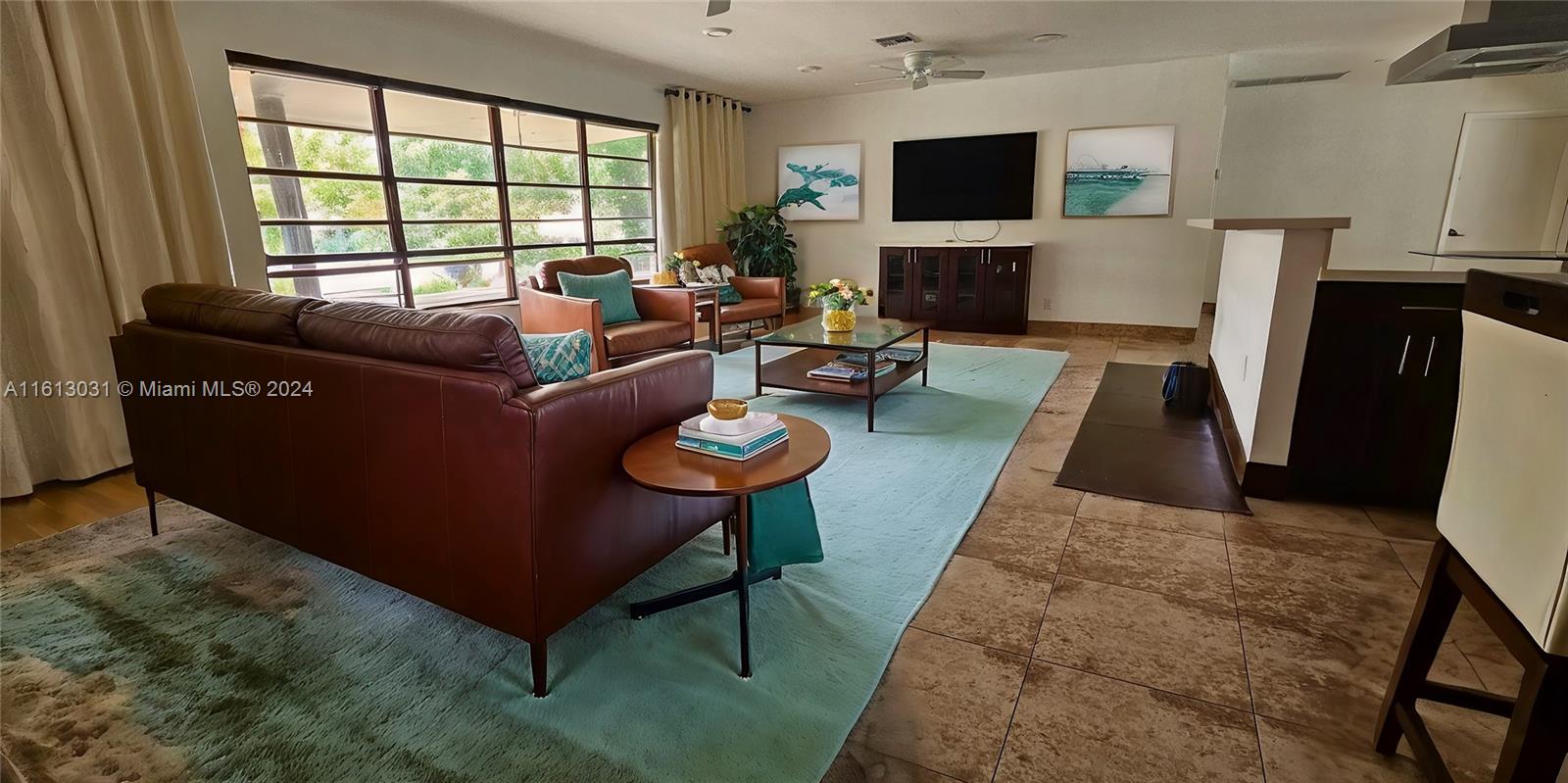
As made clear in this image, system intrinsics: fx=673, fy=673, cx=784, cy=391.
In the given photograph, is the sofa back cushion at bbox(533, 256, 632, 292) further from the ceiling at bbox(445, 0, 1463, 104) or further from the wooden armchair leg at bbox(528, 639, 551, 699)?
the wooden armchair leg at bbox(528, 639, 551, 699)

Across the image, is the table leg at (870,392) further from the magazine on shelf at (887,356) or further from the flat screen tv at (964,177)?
the flat screen tv at (964,177)

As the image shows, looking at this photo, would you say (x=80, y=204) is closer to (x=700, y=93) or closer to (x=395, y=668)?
(x=395, y=668)

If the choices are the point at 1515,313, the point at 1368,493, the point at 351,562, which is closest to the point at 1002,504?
the point at 1368,493

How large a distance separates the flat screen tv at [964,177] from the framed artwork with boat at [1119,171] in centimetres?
37

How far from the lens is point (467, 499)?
1538mm

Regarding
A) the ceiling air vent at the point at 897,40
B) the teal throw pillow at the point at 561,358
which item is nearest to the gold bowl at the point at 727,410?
the teal throw pillow at the point at 561,358

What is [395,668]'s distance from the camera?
1.69m

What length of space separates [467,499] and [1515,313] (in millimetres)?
1918

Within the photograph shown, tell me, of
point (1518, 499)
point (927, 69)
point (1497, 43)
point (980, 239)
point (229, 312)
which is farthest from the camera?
point (980, 239)

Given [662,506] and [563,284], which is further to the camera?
[563,284]

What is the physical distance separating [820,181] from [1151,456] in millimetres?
5112

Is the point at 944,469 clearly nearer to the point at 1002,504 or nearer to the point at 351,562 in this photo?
the point at 1002,504

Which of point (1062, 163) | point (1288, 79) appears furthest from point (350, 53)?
point (1288, 79)

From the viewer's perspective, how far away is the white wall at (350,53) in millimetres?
3506
